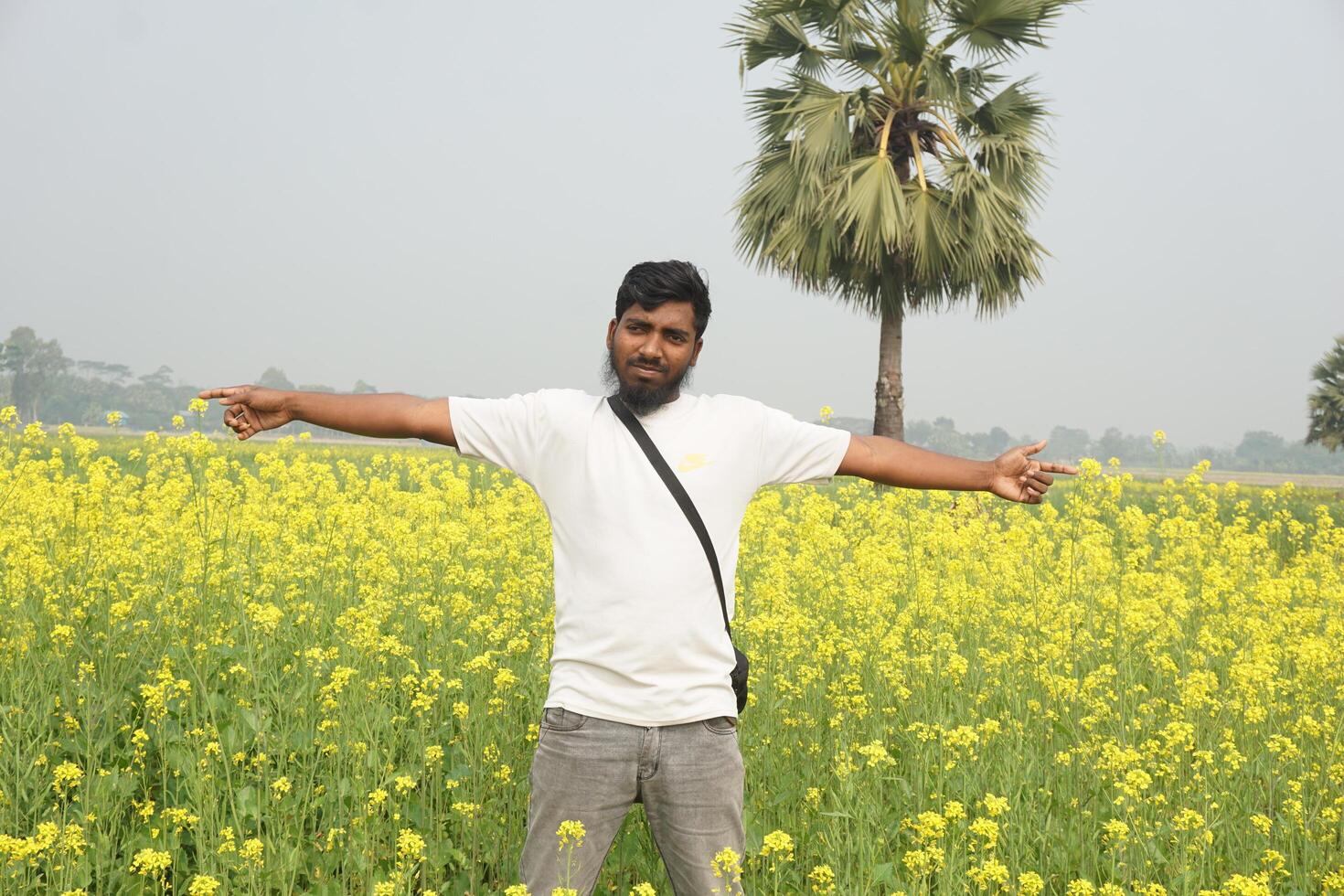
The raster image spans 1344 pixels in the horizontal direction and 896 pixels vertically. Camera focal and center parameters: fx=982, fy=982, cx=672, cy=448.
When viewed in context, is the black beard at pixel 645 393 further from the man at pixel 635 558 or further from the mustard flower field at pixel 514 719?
the mustard flower field at pixel 514 719

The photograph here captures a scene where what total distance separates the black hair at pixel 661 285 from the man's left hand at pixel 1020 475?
98 centimetres

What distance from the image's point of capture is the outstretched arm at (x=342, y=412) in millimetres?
2473

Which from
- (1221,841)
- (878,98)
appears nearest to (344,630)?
(1221,841)

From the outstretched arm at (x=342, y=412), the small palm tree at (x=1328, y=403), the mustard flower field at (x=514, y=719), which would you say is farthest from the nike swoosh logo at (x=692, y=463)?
the small palm tree at (x=1328, y=403)

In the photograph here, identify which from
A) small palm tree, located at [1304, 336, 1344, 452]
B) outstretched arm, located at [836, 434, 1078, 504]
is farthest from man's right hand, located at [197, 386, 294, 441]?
small palm tree, located at [1304, 336, 1344, 452]

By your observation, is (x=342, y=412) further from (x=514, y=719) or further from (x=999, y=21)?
(x=999, y=21)

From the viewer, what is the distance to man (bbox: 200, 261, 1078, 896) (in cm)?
226

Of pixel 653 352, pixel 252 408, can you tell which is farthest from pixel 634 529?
pixel 252 408

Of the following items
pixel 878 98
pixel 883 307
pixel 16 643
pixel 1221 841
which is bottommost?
pixel 1221 841

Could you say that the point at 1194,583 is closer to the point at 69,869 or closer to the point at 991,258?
the point at 69,869

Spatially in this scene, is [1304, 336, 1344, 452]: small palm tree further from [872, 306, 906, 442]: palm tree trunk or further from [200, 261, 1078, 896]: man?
[200, 261, 1078, 896]: man

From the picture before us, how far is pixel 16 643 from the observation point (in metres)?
4.16

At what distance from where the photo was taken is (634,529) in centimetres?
229

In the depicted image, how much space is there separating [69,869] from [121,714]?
1.38 metres
